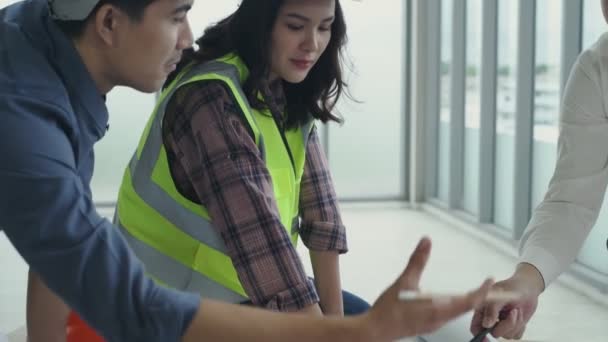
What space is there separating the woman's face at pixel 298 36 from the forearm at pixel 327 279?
1.50 ft

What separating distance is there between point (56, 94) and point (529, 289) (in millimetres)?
978

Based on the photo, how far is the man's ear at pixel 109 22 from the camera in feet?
4.07

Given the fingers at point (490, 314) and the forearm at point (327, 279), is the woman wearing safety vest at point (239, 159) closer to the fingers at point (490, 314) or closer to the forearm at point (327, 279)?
the forearm at point (327, 279)

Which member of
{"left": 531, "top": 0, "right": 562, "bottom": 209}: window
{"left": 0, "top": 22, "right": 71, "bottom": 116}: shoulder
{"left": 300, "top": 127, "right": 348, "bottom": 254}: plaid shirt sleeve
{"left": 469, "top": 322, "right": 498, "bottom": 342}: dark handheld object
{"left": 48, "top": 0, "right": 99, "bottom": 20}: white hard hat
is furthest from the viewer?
{"left": 531, "top": 0, "right": 562, "bottom": 209}: window

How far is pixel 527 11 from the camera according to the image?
503cm

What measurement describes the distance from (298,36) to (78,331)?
0.80 metres

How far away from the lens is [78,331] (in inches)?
66.9

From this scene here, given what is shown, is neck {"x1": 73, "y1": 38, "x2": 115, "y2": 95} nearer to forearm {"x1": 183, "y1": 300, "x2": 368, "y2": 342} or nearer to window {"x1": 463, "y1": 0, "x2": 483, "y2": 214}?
forearm {"x1": 183, "y1": 300, "x2": 368, "y2": 342}

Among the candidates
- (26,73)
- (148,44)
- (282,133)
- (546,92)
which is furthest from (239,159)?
(546,92)

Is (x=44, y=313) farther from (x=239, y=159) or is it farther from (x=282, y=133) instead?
(x=282, y=133)

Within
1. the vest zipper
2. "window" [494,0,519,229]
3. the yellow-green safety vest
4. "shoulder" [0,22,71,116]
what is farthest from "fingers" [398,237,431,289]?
"window" [494,0,519,229]

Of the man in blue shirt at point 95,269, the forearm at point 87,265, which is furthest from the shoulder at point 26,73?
the forearm at point 87,265

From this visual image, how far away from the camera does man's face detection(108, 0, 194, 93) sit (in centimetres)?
126

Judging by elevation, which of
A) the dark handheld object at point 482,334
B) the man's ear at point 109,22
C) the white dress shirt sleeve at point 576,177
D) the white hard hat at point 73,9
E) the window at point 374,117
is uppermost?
the white hard hat at point 73,9
